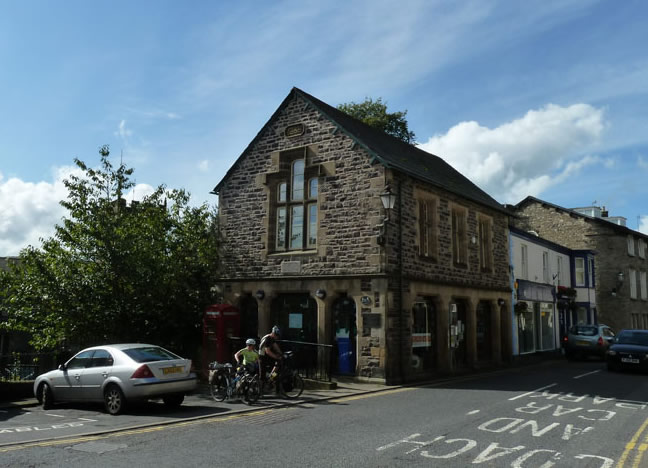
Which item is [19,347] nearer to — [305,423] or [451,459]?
[305,423]

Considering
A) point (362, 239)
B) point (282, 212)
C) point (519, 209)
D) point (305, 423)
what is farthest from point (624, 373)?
point (519, 209)

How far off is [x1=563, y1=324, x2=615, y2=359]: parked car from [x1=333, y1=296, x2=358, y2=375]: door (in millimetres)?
15027

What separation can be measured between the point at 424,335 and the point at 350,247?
166 inches

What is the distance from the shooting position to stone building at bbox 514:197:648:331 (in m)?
39.2

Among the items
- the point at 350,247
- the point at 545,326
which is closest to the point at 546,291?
the point at 545,326

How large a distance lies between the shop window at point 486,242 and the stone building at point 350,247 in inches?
35.3

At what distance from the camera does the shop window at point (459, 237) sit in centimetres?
2116

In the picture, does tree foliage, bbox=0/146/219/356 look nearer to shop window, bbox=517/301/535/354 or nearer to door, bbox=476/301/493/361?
door, bbox=476/301/493/361

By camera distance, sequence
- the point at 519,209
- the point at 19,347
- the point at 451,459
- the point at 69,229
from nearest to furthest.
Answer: the point at 451,459 < the point at 69,229 < the point at 19,347 < the point at 519,209

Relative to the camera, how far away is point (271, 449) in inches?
305

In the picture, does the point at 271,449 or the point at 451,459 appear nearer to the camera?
the point at 451,459

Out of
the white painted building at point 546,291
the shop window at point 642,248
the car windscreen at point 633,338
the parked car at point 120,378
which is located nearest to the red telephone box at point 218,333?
the parked car at point 120,378

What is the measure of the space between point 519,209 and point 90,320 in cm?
3331

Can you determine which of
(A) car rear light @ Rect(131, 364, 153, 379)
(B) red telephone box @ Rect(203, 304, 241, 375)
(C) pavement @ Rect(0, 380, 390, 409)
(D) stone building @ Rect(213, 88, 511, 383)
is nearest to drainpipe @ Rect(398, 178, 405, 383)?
(D) stone building @ Rect(213, 88, 511, 383)
